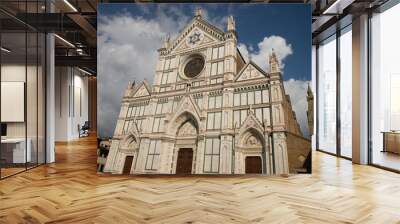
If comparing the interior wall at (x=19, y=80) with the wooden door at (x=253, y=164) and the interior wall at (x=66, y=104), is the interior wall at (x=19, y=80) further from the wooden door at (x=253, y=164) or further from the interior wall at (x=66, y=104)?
the interior wall at (x=66, y=104)

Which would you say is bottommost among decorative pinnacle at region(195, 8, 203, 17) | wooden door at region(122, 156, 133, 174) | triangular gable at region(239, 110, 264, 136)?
wooden door at region(122, 156, 133, 174)

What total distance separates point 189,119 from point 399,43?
185 inches

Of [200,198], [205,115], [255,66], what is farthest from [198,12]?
[200,198]

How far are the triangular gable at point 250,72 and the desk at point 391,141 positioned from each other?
3.20 m

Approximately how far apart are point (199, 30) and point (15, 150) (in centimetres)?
439

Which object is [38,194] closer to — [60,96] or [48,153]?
[48,153]

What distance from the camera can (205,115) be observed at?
706 cm

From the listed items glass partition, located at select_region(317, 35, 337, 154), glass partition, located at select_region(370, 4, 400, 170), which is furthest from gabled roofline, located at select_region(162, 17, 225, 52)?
glass partition, located at select_region(317, 35, 337, 154)

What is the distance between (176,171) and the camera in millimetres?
7055

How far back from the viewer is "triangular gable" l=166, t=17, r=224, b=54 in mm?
7109

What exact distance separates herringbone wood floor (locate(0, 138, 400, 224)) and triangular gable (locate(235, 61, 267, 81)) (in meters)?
1.94

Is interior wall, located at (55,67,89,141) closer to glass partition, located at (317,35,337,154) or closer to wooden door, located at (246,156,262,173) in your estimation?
glass partition, located at (317,35,337,154)

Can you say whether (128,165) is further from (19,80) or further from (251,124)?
(19,80)

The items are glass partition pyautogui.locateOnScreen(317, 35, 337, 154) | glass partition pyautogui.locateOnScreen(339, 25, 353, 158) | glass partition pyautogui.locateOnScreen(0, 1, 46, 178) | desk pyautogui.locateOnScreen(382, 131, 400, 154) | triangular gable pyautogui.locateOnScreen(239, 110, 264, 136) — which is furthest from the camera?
glass partition pyautogui.locateOnScreen(317, 35, 337, 154)
